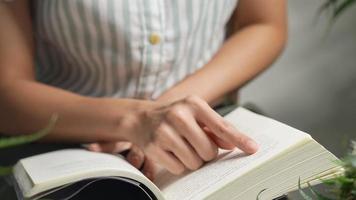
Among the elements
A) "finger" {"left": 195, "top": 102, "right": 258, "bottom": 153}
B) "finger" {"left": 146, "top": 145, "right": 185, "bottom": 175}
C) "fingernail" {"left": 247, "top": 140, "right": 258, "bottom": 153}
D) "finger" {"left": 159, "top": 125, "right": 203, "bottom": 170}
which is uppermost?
"finger" {"left": 195, "top": 102, "right": 258, "bottom": 153}

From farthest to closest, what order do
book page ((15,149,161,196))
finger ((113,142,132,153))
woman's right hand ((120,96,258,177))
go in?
finger ((113,142,132,153)) → woman's right hand ((120,96,258,177)) → book page ((15,149,161,196))

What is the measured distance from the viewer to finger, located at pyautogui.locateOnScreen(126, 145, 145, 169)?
631mm

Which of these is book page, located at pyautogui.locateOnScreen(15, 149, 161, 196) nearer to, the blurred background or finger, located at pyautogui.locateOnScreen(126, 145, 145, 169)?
finger, located at pyautogui.locateOnScreen(126, 145, 145, 169)

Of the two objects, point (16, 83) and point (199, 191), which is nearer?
point (199, 191)

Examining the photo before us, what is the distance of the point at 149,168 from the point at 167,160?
0.05 m

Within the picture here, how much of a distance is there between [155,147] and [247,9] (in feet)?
1.26

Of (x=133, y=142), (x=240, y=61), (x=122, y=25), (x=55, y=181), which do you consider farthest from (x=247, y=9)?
(x=55, y=181)

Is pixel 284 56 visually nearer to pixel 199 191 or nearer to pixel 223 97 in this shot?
pixel 223 97

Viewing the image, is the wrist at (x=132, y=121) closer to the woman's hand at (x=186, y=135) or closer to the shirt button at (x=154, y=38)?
the woman's hand at (x=186, y=135)

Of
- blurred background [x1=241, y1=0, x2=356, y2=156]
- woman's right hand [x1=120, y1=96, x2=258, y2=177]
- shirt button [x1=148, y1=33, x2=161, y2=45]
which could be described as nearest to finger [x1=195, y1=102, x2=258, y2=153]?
woman's right hand [x1=120, y1=96, x2=258, y2=177]

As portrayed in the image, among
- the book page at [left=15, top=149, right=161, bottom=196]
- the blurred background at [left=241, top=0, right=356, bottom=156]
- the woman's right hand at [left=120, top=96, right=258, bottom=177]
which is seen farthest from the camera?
the blurred background at [left=241, top=0, right=356, bottom=156]

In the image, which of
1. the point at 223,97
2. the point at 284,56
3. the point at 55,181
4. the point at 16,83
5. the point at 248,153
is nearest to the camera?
the point at 55,181

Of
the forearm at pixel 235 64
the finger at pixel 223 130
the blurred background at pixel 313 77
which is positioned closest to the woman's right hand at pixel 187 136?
the finger at pixel 223 130

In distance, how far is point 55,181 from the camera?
0.44 meters
